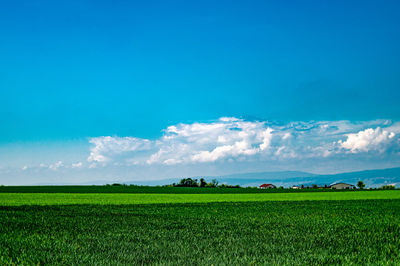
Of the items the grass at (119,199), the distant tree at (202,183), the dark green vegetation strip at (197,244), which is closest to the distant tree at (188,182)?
the distant tree at (202,183)

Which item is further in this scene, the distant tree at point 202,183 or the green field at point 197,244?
the distant tree at point 202,183

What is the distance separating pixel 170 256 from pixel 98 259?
143cm

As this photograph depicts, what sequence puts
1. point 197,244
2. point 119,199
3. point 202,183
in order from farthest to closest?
1. point 202,183
2. point 119,199
3. point 197,244

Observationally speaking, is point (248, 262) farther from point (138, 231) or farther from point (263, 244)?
point (138, 231)

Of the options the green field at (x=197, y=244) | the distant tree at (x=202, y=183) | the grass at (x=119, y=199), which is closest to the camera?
the green field at (x=197, y=244)

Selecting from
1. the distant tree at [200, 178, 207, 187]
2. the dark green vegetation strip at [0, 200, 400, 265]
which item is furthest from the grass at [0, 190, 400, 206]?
the distant tree at [200, 178, 207, 187]

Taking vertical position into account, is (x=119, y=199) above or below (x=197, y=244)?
below

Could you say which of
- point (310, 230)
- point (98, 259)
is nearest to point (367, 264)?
point (310, 230)

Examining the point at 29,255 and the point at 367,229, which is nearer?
the point at 29,255

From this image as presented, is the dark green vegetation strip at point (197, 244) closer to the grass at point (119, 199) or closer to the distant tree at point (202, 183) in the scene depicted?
the grass at point (119, 199)

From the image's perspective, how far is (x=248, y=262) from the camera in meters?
6.69

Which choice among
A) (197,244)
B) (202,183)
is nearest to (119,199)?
(197,244)

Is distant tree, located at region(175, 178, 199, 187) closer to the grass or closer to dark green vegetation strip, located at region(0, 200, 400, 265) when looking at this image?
the grass

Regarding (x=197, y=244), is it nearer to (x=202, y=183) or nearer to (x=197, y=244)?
(x=197, y=244)
